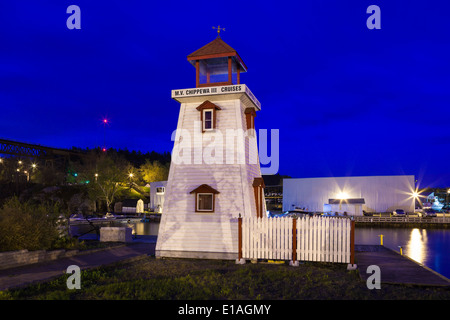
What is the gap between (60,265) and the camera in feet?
48.2

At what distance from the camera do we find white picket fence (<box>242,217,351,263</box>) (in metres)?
15.1

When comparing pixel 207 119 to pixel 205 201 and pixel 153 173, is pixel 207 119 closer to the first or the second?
pixel 205 201

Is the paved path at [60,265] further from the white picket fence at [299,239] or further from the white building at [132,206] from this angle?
the white building at [132,206]

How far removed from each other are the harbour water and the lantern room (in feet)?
51.3

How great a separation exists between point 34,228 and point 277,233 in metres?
10.5

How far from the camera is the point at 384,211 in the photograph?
6181 centimetres

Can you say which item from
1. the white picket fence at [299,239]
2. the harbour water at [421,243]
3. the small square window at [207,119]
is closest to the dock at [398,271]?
the white picket fence at [299,239]

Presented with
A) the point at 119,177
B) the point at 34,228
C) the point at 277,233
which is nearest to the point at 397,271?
the point at 277,233

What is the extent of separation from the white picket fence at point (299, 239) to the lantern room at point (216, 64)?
26.2 feet

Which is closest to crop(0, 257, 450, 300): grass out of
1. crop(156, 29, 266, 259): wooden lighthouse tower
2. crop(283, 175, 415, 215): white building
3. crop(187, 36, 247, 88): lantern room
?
crop(156, 29, 266, 259): wooden lighthouse tower

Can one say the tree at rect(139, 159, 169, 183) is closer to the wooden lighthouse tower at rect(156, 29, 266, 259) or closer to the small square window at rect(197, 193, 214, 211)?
the wooden lighthouse tower at rect(156, 29, 266, 259)

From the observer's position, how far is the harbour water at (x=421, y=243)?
98.2ft

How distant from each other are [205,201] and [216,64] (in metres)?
7.79
